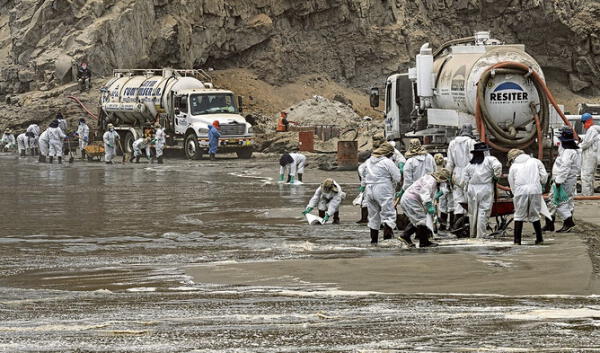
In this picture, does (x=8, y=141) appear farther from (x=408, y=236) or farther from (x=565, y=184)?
(x=408, y=236)

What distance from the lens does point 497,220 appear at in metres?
16.3

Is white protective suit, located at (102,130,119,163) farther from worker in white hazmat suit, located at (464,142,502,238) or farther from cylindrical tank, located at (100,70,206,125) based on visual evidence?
worker in white hazmat suit, located at (464,142,502,238)

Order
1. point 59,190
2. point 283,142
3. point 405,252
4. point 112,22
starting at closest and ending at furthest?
point 405,252, point 59,190, point 283,142, point 112,22

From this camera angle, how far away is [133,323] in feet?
31.4

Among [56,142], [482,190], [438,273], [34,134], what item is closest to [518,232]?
[482,190]

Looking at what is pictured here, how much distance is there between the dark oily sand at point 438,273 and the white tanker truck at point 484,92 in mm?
7507

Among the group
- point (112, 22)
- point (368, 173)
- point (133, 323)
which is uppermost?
point (112, 22)

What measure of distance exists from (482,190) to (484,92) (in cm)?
617

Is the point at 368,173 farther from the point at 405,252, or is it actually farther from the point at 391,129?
the point at 391,129

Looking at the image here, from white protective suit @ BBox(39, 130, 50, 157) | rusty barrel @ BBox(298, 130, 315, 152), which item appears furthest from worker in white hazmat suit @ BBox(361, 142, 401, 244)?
white protective suit @ BBox(39, 130, 50, 157)

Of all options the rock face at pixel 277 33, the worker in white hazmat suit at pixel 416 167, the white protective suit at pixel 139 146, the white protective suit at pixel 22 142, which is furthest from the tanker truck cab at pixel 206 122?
the worker in white hazmat suit at pixel 416 167

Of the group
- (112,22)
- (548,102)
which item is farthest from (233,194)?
(112,22)

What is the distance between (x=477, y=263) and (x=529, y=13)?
49.2m

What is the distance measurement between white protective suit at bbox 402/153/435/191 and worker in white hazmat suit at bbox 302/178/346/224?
4.66 feet
